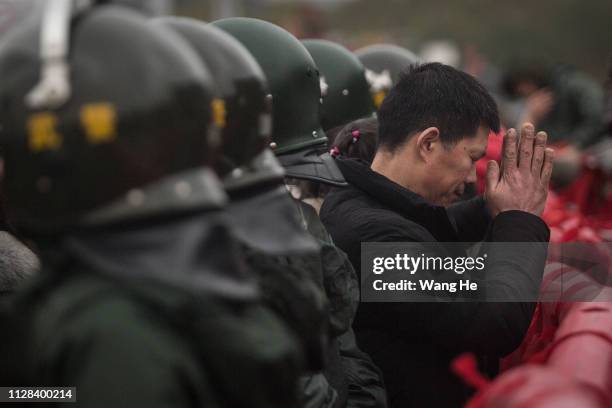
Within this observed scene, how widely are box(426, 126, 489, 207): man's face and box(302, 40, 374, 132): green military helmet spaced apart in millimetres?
1467

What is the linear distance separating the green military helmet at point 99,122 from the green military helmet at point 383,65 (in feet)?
12.8

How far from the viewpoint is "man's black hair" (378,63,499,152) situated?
12.0ft

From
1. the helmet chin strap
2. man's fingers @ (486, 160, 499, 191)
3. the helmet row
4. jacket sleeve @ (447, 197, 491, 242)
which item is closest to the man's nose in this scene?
man's fingers @ (486, 160, 499, 191)

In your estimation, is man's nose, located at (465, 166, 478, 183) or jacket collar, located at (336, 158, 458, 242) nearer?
jacket collar, located at (336, 158, 458, 242)

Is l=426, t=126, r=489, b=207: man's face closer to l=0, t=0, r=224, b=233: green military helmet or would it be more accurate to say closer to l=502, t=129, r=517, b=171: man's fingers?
l=502, t=129, r=517, b=171: man's fingers

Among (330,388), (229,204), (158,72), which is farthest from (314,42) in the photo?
(158,72)

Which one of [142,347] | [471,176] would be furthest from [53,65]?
[471,176]

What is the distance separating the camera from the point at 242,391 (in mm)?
1847

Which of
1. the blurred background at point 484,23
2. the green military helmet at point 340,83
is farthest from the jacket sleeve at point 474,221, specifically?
the blurred background at point 484,23

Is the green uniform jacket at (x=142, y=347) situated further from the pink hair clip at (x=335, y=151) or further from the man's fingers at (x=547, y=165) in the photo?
the pink hair clip at (x=335, y=151)

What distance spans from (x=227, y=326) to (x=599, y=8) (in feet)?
122

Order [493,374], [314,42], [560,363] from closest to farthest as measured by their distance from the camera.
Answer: [560,363] → [493,374] → [314,42]

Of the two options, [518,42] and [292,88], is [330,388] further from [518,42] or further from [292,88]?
[518,42]

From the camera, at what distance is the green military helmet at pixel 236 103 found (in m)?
2.44
